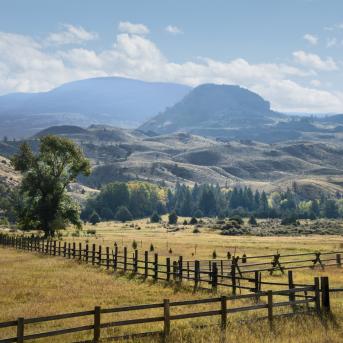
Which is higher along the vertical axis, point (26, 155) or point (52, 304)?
point (26, 155)

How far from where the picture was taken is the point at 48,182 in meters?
81.6

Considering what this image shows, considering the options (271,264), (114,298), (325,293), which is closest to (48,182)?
(271,264)

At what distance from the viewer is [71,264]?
43.3 meters

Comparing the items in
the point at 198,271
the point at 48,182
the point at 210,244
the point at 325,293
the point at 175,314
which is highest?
the point at 48,182

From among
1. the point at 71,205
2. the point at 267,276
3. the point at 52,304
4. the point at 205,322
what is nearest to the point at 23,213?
the point at 71,205

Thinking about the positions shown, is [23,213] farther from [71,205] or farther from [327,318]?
[327,318]

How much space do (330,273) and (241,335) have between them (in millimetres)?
23479

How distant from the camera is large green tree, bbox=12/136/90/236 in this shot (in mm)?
81000

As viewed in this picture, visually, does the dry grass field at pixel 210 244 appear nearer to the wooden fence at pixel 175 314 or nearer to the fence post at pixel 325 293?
the wooden fence at pixel 175 314

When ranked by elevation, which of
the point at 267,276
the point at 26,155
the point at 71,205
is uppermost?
the point at 26,155

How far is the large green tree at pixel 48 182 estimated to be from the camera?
81.0 meters

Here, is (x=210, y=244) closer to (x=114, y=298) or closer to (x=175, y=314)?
(x=114, y=298)

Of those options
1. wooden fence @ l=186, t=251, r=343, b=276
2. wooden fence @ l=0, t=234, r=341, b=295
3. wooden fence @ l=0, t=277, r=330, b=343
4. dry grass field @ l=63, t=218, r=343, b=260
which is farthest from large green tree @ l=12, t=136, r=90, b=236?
wooden fence @ l=0, t=277, r=330, b=343

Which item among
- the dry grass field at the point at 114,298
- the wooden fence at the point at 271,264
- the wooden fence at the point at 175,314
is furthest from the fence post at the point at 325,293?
the wooden fence at the point at 271,264
